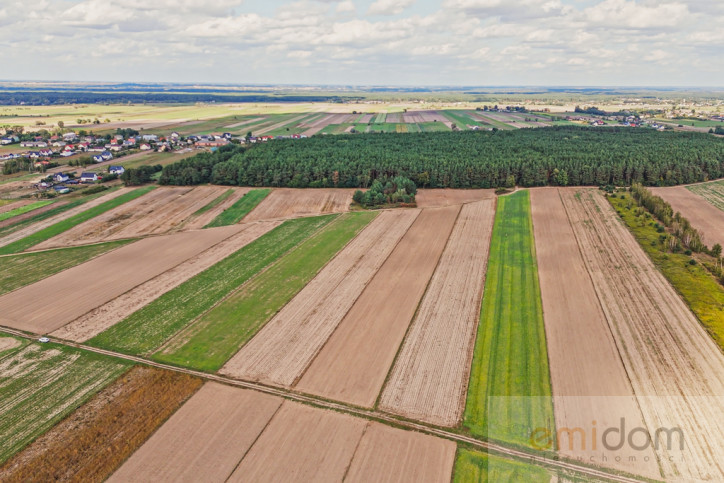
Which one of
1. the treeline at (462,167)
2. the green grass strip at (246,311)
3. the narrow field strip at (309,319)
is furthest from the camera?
the treeline at (462,167)

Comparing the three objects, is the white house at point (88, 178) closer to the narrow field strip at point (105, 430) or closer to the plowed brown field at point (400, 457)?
the narrow field strip at point (105, 430)

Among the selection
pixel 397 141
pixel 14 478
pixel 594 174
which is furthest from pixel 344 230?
pixel 397 141

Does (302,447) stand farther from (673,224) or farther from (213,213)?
(673,224)

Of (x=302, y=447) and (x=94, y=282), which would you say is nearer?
(x=302, y=447)

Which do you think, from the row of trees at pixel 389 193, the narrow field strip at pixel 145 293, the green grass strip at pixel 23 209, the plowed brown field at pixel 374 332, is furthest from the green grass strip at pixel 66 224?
the plowed brown field at pixel 374 332

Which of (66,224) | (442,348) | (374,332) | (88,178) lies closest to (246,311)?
(374,332)
